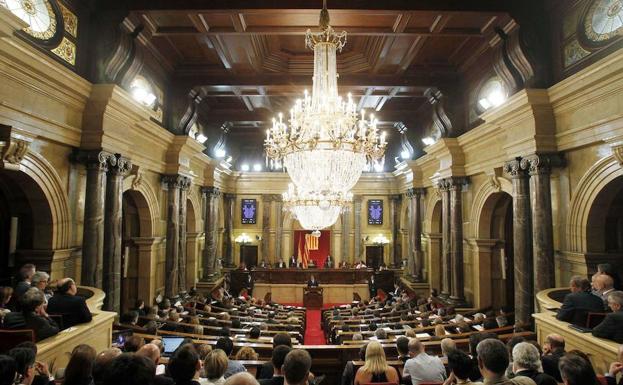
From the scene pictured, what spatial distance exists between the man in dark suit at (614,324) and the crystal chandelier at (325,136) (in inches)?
162

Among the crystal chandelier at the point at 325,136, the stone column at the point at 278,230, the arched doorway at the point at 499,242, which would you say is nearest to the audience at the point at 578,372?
the crystal chandelier at the point at 325,136

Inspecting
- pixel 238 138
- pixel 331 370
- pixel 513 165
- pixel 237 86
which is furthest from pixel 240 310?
pixel 238 138

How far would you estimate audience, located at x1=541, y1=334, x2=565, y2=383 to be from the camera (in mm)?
3953

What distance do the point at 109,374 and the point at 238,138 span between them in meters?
19.2

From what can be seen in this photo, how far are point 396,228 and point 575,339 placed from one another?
1513cm

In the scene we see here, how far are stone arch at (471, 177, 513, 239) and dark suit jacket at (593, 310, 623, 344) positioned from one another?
588 cm

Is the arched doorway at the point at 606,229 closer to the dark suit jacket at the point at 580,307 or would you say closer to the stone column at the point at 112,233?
the dark suit jacket at the point at 580,307

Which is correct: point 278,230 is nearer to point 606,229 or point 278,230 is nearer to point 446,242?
point 446,242

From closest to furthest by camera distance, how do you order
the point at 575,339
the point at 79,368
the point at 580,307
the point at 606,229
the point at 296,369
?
1. the point at 79,368
2. the point at 296,369
3. the point at 575,339
4. the point at 580,307
5. the point at 606,229

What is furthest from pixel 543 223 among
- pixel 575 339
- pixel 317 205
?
pixel 317 205

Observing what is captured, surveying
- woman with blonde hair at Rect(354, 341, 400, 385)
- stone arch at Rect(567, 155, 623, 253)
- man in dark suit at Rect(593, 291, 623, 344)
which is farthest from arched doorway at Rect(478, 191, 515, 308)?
woman with blonde hair at Rect(354, 341, 400, 385)

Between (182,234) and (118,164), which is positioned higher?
(118,164)

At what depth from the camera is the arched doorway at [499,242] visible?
10.9 metres

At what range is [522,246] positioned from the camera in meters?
8.09
